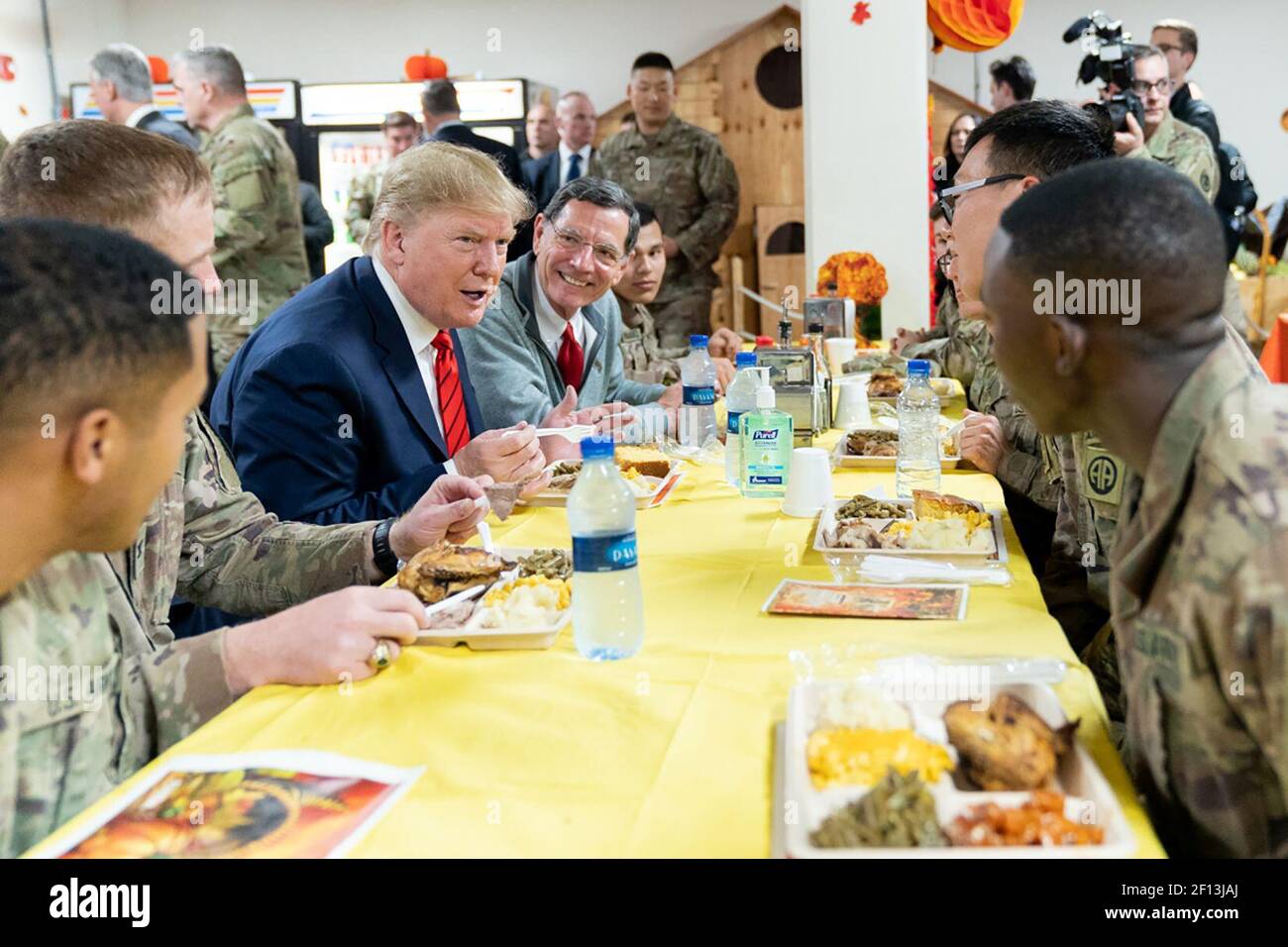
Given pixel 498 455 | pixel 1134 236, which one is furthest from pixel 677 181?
pixel 1134 236

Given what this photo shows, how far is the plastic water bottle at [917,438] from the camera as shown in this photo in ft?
7.72

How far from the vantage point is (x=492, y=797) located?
1.07 metres

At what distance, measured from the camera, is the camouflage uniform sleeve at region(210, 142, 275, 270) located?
488 centimetres

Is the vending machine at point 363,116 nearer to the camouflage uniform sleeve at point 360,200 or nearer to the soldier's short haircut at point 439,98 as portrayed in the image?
the camouflage uniform sleeve at point 360,200

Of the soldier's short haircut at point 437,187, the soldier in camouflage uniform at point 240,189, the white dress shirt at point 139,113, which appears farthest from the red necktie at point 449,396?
the white dress shirt at point 139,113

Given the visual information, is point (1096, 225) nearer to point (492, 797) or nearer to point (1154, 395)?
point (1154, 395)

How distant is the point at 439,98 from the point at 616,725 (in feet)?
16.6

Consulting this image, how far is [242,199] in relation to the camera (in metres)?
4.90

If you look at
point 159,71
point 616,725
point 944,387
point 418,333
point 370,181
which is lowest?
point 616,725

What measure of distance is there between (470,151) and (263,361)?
2.13 feet

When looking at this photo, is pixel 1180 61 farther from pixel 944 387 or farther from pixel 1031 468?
pixel 1031 468

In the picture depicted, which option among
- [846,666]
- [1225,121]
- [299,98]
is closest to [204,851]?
[846,666]

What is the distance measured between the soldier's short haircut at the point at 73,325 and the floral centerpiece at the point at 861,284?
14.1 ft

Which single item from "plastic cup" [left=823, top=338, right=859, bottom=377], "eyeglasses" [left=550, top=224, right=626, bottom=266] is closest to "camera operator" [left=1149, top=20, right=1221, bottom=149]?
"plastic cup" [left=823, top=338, right=859, bottom=377]
